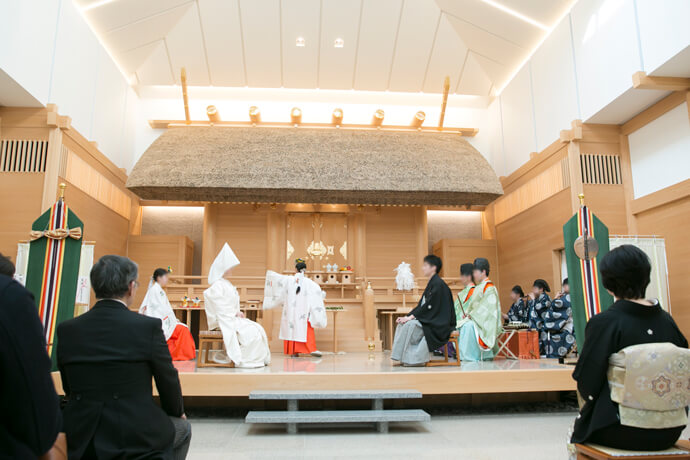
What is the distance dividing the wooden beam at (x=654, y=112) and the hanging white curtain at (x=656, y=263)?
6.86ft

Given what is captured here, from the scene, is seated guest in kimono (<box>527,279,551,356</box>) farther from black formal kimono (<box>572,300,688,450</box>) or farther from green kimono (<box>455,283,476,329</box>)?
black formal kimono (<box>572,300,688,450</box>)

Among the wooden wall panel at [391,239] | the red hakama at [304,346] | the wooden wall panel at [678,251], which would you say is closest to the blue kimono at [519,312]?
the wooden wall panel at [678,251]

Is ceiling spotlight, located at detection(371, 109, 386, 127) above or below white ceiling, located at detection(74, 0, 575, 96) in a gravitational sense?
below

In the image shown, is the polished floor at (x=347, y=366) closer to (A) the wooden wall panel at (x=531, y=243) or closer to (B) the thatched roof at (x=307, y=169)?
(A) the wooden wall panel at (x=531, y=243)

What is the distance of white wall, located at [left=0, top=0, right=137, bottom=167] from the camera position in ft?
23.4

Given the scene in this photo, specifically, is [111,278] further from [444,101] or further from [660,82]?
[444,101]

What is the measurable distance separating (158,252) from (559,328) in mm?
8419

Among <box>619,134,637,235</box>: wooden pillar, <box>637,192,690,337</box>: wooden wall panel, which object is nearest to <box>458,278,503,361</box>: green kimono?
<box>637,192,690,337</box>: wooden wall panel

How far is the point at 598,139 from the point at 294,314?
6.20 m

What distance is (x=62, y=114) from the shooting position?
8555mm

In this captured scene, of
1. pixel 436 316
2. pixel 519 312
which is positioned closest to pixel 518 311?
pixel 519 312

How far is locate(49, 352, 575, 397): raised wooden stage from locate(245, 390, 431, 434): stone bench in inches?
6.5

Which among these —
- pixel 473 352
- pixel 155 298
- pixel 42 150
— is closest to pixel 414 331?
pixel 473 352

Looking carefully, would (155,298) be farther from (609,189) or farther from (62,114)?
(609,189)
